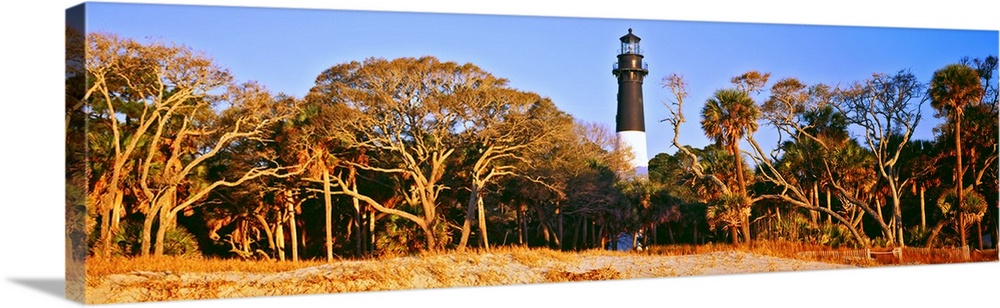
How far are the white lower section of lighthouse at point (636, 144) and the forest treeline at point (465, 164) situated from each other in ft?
0.46

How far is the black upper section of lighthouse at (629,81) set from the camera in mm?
17312

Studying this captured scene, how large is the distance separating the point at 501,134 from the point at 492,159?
0.34m

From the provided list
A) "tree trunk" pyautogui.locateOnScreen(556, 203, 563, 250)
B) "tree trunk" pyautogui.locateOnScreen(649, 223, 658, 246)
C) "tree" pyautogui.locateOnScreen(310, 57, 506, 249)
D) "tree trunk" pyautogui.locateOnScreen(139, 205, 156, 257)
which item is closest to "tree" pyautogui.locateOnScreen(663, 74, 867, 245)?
"tree trunk" pyautogui.locateOnScreen(649, 223, 658, 246)

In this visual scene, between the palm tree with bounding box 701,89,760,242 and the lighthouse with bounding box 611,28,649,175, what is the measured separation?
1027mm

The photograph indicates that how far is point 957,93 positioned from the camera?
64.6 ft

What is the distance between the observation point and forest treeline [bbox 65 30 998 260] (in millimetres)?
14875

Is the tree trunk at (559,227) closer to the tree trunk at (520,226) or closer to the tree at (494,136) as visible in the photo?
the tree trunk at (520,226)

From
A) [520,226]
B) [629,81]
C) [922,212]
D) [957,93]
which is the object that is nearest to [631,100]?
[629,81]

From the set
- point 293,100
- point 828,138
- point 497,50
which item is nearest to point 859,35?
point 828,138

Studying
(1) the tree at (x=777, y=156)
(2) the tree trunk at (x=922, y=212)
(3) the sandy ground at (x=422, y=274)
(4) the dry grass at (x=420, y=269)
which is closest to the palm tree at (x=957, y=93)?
(2) the tree trunk at (x=922, y=212)

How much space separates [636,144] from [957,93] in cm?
525

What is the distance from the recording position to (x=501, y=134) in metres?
17.2

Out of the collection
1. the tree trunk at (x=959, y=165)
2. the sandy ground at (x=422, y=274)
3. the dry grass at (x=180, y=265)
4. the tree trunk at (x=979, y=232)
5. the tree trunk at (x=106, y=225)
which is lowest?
the sandy ground at (x=422, y=274)

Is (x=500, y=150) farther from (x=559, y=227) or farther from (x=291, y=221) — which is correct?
(x=291, y=221)
